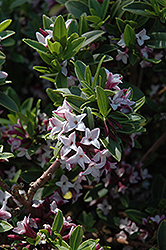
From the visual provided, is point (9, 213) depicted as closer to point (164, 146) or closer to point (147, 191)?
point (147, 191)

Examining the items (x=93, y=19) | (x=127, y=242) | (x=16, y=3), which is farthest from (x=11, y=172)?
(x=16, y=3)

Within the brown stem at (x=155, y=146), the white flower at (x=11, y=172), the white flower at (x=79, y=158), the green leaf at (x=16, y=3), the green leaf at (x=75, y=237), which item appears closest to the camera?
the white flower at (x=79, y=158)

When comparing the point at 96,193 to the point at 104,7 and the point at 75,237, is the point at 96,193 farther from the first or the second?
the point at 104,7

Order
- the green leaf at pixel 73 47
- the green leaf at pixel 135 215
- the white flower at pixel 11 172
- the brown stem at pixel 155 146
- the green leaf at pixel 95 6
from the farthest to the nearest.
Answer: the brown stem at pixel 155 146, the white flower at pixel 11 172, the green leaf at pixel 135 215, the green leaf at pixel 95 6, the green leaf at pixel 73 47

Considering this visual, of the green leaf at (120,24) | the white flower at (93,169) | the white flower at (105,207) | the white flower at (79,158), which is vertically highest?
the green leaf at (120,24)

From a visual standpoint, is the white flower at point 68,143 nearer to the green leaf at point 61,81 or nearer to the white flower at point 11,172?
the green leaf at point 61,81

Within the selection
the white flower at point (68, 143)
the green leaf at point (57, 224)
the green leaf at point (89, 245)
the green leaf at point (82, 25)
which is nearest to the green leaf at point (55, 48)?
the green leaf at point (82, 25)
